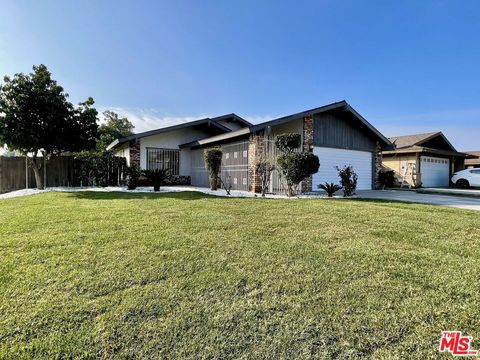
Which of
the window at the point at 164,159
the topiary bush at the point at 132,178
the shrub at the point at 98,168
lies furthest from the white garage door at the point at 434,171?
the shrub at the point at 98,168

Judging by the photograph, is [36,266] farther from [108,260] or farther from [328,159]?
[328,159]

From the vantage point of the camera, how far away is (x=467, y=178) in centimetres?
1823

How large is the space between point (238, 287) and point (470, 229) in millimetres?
4901

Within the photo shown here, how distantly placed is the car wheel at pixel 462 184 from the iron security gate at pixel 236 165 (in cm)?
1685

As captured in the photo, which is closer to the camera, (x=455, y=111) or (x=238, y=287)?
(x=238, y=287)

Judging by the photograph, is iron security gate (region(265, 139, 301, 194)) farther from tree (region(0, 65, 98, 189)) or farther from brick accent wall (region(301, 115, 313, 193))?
tree (region(0, 65, 98, 189))

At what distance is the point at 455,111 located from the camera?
1948 cm

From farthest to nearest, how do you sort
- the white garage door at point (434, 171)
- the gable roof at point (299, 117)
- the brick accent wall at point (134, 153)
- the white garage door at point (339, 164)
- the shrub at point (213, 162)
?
the white garage door at point (434, 171) < the brick accent wall at point (134, 153) < the white garage door at point (339, 164) < the shrub at point (213, 162) < the gable roof at point (299, 117)

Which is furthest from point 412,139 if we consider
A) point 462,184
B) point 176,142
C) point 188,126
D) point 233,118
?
point 176,142

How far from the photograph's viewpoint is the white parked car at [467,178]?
1781 cm

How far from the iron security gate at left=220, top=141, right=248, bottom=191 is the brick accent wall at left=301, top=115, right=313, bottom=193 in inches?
105

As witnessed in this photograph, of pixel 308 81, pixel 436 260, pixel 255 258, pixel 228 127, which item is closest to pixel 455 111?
pixel 308 81

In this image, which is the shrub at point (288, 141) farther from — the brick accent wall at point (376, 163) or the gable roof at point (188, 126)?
the brick accent wall at point (376, 163)

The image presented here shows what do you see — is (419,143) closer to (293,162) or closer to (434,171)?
(434,171)
